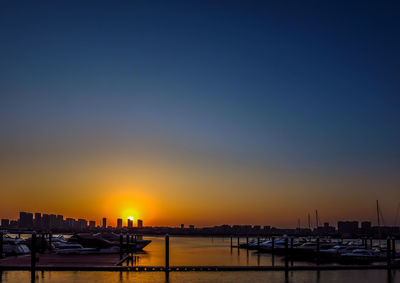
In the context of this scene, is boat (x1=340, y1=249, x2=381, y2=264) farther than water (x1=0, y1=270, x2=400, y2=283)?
Yes

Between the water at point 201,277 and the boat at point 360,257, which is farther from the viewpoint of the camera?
the boat at point 360,257

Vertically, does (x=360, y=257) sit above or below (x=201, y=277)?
below

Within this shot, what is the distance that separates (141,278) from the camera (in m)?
33.2

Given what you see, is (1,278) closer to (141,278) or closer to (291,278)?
(141,278)

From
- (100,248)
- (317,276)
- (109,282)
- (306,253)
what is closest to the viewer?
(109,282)

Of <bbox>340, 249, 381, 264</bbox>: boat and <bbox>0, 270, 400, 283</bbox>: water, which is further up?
<bbox>0, 270, 400, 283</bbox>: water

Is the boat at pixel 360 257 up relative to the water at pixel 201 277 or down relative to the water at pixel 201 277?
down

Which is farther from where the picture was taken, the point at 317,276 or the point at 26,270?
the point at 317,276

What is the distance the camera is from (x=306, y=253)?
64.6 m

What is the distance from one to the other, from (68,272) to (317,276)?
19492mm

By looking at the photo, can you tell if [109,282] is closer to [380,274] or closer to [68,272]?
[68,272]

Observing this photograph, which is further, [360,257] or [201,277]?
[360,257]

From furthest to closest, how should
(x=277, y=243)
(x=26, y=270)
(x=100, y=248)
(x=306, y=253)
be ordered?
(x=277, y=243), (x=306, y=253), (x=100, y=248), (x=26, y=270)

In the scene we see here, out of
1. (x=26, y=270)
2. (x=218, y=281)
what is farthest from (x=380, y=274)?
(x=26, y=270)
